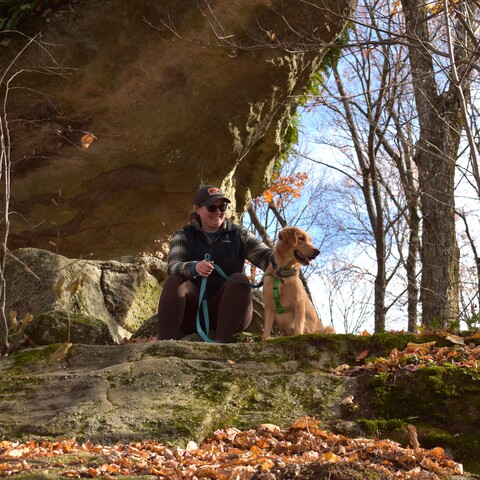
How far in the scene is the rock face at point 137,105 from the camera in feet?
31.5

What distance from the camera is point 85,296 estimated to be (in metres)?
8.60

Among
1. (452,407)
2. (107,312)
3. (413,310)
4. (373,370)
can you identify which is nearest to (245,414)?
(373,370)

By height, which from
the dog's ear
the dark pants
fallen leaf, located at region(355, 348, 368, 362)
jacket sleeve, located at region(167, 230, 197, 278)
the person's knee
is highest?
the dog's ear

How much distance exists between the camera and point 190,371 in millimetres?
5230

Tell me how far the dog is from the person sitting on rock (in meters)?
0.19

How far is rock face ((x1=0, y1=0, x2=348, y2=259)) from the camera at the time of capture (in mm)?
9609

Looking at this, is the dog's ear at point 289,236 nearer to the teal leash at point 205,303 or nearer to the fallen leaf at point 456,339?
the teal leash at point 205,303

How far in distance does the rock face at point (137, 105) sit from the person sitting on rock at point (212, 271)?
3260mm

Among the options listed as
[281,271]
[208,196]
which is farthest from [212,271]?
[281,271]

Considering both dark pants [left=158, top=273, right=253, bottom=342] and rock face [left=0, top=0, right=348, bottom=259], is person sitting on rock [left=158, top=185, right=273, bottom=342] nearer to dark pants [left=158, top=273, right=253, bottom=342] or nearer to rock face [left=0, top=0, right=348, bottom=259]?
dark pants [left=158, top=273, right=253, bottom=342]

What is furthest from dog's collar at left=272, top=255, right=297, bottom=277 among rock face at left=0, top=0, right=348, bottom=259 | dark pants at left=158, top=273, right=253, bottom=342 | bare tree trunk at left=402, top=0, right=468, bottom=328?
bare tree trunk at left=402, top=0, right=468, bottom=328

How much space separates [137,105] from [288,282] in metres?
4.21

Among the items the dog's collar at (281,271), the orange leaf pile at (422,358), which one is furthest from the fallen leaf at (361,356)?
the dog's collar at (281,271)

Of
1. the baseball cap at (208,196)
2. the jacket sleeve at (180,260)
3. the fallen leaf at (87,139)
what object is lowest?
the jacket sleeve at (180,260)
